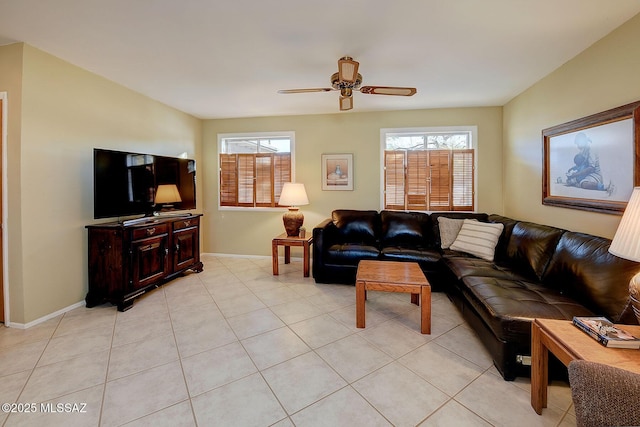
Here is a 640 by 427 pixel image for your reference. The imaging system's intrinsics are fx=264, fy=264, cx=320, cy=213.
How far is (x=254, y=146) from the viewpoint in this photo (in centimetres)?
477

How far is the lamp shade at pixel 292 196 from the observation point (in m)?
4.04

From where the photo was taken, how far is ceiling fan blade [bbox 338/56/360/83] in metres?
2.17

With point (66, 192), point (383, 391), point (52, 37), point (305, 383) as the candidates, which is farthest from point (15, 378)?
point (52, 37)

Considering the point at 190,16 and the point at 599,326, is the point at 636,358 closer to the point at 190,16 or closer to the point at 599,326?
the point at 599,326

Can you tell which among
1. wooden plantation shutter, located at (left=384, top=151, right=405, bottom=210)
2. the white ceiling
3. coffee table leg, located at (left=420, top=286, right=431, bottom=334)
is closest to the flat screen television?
the white ceiling

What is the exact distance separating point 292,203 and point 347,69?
2222mm

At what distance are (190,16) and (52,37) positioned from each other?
1.34m

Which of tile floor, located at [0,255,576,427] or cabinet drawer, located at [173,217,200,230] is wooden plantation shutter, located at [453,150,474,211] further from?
cabinet drawer, located at [173,217,200,230]

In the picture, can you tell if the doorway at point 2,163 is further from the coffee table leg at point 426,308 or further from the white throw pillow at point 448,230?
the white throw pillow at point 448,230

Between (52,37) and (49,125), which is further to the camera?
(49,125)

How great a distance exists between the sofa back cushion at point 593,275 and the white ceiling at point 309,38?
1707 mm

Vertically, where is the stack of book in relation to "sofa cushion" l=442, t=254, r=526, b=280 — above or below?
above

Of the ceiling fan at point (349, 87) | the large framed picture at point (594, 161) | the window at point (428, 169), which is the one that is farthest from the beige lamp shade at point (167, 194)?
the large framed picture at point (594, 161)

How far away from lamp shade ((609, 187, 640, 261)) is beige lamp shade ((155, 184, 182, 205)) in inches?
165
